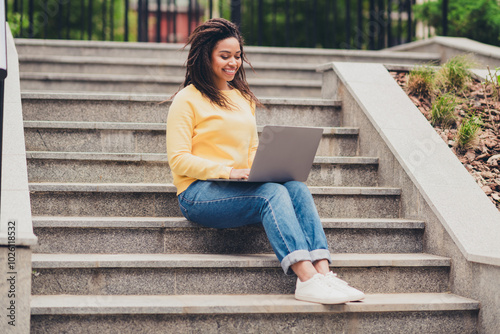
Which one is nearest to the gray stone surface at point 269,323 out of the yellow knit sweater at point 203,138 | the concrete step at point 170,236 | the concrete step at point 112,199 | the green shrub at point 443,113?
the concrete step at point 170,236

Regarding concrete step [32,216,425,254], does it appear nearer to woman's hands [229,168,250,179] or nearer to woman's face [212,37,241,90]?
woman's hands [229,168,250,179]

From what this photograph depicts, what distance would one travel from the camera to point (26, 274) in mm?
2445

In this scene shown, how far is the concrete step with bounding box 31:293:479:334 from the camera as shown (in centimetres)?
261

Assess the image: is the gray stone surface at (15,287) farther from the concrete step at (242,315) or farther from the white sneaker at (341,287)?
the white sneaker at (341,287)

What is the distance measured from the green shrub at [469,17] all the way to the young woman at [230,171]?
4221mm

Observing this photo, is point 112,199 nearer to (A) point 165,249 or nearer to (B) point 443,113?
(A) point 165,249

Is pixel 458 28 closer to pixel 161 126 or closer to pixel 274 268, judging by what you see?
pixel 161 126

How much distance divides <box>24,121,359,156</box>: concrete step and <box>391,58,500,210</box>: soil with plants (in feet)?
4.52

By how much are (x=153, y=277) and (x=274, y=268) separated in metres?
0.64

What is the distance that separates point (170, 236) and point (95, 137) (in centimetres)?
119

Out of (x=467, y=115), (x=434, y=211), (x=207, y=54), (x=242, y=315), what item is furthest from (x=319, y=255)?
(x=467, y=115)

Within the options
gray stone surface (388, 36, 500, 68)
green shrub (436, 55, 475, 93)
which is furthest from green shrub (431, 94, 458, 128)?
gray stone surface (388, 36, 500, 68)

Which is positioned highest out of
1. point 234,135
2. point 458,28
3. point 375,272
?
point 458,28

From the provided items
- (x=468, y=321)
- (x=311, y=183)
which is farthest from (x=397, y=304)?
(x=311, y=183)
